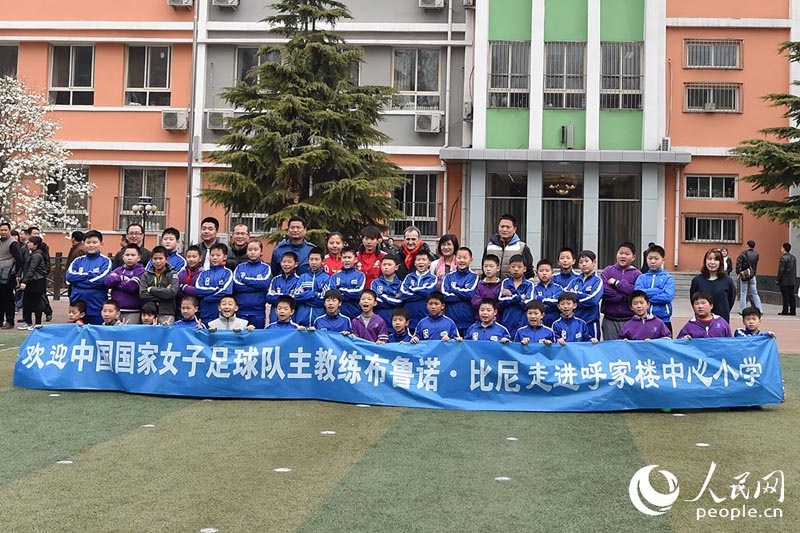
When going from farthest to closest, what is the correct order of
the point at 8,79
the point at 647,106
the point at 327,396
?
the point at 647,106 < the point at 8,79 < the point at 327,396

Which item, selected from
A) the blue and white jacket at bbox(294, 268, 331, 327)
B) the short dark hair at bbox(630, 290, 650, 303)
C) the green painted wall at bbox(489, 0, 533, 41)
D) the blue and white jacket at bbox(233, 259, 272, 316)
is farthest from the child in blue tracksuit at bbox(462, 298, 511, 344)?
the green painted wall at bbox(489, 0, 533, 41)

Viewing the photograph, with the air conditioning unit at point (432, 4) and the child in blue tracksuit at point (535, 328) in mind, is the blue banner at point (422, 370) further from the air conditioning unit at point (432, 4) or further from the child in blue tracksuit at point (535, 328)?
the air conditioning unit at point (432, 4)

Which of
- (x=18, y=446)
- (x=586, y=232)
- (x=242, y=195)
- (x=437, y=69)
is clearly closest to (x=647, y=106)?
(x=586, y=232)

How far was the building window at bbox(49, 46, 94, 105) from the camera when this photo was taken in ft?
88.8

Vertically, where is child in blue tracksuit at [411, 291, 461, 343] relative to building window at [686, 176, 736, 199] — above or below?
below

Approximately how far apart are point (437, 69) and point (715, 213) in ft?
31.8

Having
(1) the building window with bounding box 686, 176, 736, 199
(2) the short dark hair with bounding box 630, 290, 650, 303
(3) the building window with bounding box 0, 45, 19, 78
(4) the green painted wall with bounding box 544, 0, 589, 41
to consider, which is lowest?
(2) the short dark hair with bounding box 630, 290, 650, 303

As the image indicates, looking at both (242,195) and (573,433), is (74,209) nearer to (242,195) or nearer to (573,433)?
(242,195)

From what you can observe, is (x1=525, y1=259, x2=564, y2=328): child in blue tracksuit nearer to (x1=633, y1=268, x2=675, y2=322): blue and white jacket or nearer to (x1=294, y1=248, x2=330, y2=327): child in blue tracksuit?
(x1=633, y1=268, x2=675, y2=322): blue and white jacket

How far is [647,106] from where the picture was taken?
24.5 metres

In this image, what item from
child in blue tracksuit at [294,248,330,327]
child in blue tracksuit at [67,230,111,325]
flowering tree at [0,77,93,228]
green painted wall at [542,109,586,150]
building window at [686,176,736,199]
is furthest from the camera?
building window at [686,176,736,199]

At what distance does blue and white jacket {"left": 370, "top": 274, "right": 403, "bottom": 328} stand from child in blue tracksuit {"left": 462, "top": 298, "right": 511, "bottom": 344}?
3.67 ft

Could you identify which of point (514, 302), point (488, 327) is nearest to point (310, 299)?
point (488, 327)

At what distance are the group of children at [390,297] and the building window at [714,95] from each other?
18.4 meters
